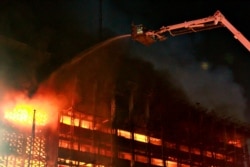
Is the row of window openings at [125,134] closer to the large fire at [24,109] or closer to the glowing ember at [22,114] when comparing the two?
the large fire at [24,109]

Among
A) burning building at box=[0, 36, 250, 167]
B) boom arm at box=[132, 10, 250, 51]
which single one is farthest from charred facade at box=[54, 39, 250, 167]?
boom arm at box=[132, 10, 250, 51]

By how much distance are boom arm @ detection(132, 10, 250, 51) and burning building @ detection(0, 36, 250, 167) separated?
34.2ft

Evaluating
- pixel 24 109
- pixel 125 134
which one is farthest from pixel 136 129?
pixel 24 109

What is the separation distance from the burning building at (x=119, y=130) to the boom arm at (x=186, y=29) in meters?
10.4

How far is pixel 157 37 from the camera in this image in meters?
15.2

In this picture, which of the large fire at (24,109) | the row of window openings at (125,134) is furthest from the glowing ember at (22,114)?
the row of window openings at (125,134)

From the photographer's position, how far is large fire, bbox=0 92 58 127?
21625mm

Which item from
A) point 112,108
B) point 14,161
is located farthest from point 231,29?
point 112,108

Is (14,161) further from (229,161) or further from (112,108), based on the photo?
(229,161)

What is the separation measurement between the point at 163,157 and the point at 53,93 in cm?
1271

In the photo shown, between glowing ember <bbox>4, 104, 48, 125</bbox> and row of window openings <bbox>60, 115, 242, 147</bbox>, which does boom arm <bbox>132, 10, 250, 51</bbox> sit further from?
row of window openings <bbox>60, 115, 242, 147</bbox>

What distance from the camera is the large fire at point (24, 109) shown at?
21625 mm

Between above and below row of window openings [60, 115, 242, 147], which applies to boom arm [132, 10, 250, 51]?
above

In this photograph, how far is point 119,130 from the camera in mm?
30000
